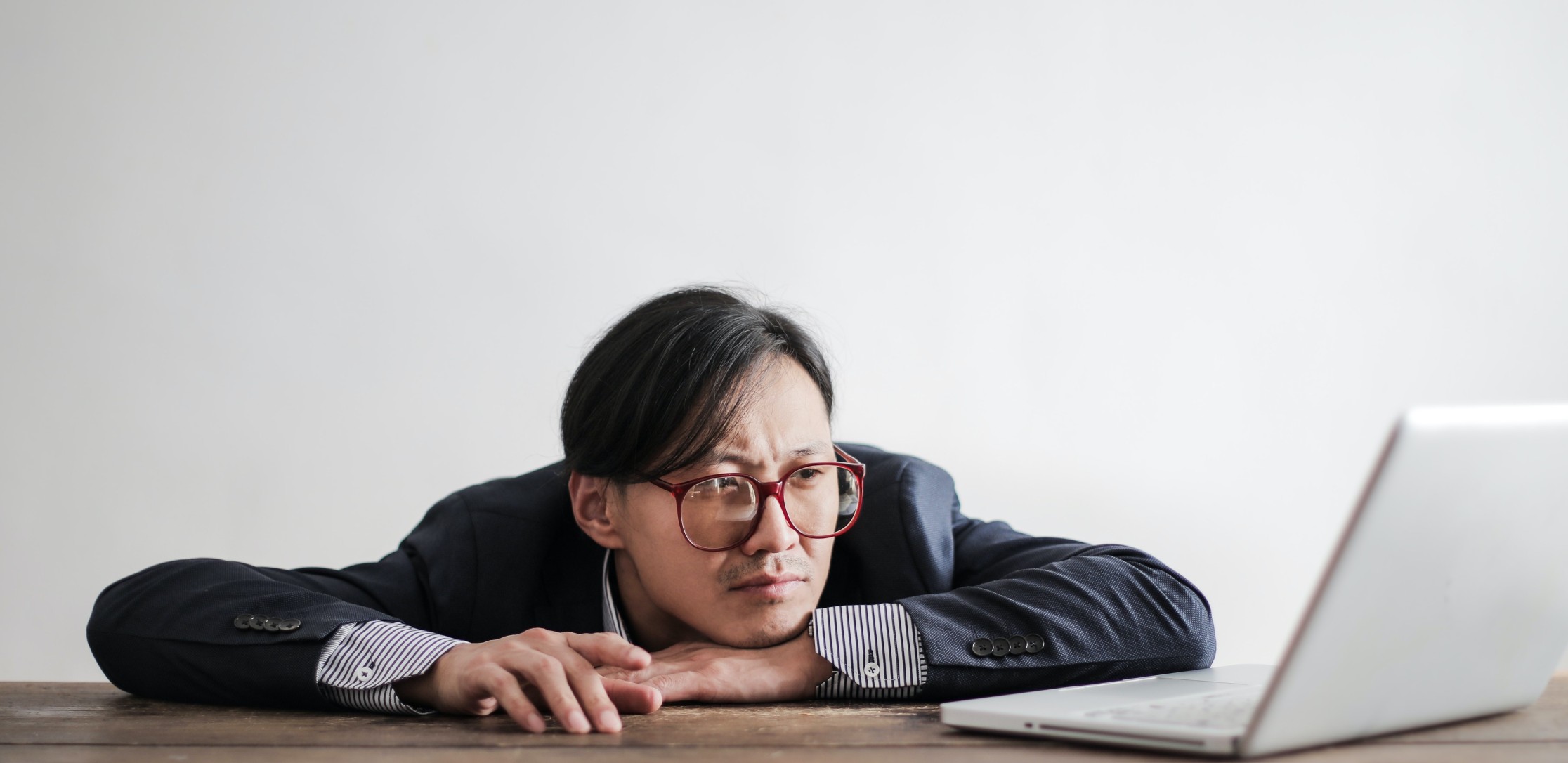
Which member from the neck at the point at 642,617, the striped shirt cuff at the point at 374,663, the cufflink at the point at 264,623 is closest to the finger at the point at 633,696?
the striped shirt cuff at the point at 374,663

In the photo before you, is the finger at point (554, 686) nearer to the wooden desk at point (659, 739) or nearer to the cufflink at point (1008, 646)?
the wooden desk at point (659, 739)

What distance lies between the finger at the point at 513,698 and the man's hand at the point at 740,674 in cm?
13

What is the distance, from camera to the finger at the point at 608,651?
1055 millimetres

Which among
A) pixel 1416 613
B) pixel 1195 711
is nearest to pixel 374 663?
pixel 1195 711

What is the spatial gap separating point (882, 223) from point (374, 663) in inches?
70.7

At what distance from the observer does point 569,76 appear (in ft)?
8.68

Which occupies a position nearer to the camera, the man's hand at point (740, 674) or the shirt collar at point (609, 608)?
the man's hand at point (740, 674)

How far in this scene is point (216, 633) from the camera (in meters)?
1.22

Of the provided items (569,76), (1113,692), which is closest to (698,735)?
(1113,692)

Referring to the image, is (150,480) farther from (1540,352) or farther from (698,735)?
(1540,352)

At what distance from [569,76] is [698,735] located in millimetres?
2066

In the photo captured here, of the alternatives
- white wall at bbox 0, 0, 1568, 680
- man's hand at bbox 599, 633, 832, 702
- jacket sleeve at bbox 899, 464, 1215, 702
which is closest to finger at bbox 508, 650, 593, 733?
man's hand at bbox 599, 633, 832, 702

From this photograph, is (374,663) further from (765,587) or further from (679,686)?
(765,587)

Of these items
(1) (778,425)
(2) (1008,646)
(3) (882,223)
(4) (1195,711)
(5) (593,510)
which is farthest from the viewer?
(3) (882,223)
